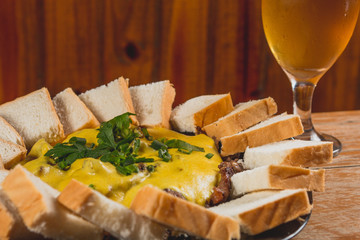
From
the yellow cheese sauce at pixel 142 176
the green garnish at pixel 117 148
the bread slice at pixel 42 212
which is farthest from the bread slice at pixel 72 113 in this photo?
the bread slice at pixel 42 212

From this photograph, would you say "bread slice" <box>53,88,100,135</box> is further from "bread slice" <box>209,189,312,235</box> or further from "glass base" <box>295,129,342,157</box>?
"glass base" <box>295,129,342,157</box>

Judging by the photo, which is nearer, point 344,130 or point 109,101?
point 109,101

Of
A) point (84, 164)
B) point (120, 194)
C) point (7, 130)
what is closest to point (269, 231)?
point (120, 194)

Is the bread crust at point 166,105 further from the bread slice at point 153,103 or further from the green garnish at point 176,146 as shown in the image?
the green garnish at point 176,146

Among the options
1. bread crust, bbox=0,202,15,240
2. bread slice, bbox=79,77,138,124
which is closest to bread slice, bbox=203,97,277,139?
bread slice, bbox=79,77,138,124

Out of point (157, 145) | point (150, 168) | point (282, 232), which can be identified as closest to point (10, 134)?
point (157, 145)

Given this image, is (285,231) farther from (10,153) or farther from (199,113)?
(10,153)
